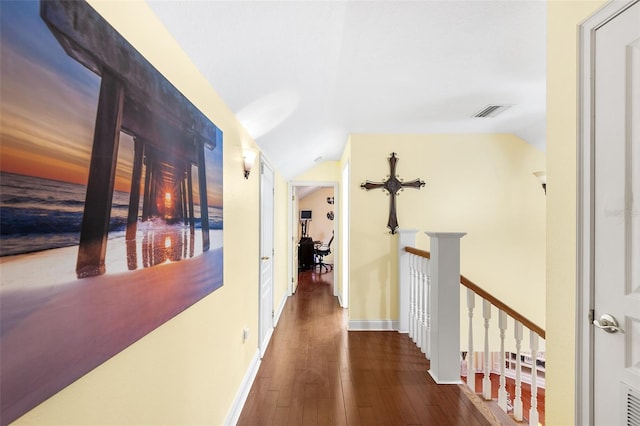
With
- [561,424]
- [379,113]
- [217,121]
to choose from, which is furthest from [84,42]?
[379,113]

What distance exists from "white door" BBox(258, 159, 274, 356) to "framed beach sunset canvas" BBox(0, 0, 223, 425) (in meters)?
1.95

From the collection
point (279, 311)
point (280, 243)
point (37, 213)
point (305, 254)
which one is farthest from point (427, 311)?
point (305, 254)

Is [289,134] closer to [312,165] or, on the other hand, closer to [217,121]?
[217,121]

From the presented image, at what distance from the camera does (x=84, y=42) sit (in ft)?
2.36

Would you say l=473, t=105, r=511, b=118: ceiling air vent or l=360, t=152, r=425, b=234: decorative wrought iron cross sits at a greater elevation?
l=473, t=105, r=511, b=118: ceiling air vent

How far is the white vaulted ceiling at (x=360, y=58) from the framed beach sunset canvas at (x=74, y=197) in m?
0.47

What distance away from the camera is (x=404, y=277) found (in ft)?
11.8

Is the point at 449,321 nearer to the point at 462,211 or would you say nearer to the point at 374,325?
the point at 374,325

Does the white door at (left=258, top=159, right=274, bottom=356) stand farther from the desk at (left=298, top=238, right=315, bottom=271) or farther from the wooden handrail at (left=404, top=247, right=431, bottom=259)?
the desk at (left=298, top=238, right=315, bottom=271)

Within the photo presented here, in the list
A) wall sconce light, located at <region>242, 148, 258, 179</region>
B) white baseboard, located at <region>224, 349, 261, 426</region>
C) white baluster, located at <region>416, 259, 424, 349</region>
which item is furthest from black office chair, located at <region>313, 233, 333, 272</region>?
wall sconce light, located at <region>242, 148, 258, 179</region>

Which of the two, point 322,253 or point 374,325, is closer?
point 374,325

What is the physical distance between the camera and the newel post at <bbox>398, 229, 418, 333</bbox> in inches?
141

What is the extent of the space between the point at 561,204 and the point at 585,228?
0.16 meters

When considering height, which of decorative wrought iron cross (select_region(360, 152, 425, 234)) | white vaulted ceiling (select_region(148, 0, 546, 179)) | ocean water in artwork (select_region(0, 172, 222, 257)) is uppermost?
white vaulted ceiling (select_region(148, 0, 546, 179))
